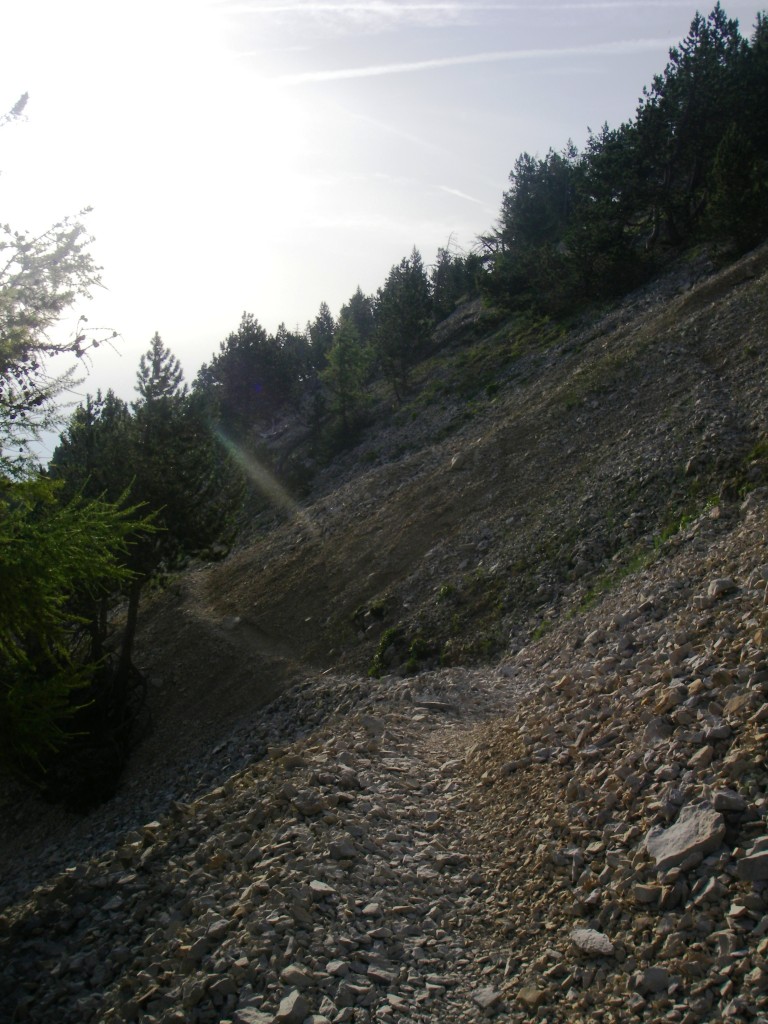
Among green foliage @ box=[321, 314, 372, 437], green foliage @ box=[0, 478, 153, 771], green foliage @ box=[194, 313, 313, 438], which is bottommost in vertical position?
green foliage @ box=[0, 478, 153, 771]

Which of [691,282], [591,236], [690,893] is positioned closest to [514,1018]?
[690,893]

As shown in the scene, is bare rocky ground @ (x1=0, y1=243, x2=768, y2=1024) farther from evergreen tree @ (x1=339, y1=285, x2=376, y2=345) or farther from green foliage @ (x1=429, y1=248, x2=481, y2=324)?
evergreen tree @ (x1=339, y1=285, x2=376, y2=345)

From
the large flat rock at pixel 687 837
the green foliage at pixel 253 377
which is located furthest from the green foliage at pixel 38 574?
the green foliage at pixel 253 377

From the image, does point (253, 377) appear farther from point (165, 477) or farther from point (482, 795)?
point (482, 795)

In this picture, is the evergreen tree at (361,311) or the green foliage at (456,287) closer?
the green foliage at (456,287)

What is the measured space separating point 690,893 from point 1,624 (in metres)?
7.99

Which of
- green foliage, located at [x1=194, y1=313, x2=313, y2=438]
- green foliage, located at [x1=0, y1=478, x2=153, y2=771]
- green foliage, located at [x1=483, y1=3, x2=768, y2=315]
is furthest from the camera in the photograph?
green foliage, located at [x1=194, y1=313, x2=313, y2=438]

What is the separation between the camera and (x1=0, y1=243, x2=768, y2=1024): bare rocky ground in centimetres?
661

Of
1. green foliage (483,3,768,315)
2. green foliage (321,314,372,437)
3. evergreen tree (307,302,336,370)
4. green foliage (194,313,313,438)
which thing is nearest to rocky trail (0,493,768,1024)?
green foliage (483,3,768,315)

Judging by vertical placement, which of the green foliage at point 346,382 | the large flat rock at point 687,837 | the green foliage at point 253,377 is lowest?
the large flat rock at point 687,837

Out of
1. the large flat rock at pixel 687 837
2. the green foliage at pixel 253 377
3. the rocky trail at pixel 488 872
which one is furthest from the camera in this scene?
the green foliage at pixel 253 377

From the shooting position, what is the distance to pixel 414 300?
63.0 meters

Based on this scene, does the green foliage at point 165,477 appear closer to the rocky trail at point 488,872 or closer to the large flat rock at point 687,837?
the rocky trail at point 488,872

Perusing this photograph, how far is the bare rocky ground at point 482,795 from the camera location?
6.61m
